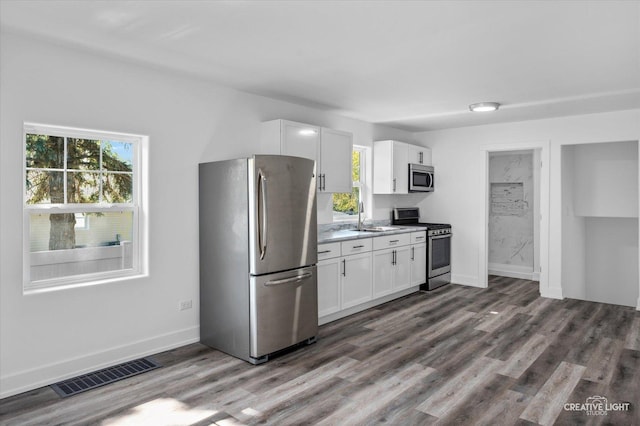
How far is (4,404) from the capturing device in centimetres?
278

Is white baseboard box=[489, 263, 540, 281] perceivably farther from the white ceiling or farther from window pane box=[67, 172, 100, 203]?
window pane box=[67, 172, 100, 203]

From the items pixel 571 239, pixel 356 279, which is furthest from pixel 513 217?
pixel 356 279

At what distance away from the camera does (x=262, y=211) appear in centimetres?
348

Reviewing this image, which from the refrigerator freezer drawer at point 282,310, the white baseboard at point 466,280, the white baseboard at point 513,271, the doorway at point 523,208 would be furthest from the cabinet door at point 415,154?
the refrigerator freezer drawer at point 282,310

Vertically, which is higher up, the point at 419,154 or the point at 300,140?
the point at 419,154

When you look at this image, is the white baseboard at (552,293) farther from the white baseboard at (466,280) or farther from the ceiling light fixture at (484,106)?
the ceiling light fixture at (484,106)

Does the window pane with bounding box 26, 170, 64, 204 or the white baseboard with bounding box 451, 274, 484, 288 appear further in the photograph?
the white baseboard with bounding box 451, 274, 484, 288

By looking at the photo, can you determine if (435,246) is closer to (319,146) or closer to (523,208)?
(523,208)

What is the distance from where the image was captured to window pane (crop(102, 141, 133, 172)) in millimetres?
3469

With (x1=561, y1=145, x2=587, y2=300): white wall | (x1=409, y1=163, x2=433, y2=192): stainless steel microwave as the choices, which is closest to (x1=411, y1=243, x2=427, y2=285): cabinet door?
(x1=409, y1=163, x2=433, y2=192): stainless steel microwave

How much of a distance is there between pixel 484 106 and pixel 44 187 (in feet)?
14.4

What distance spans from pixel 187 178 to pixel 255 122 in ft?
3.31

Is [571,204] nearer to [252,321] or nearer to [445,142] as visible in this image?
[445,142]

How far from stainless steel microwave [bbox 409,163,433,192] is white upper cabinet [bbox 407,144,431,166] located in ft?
0.34
